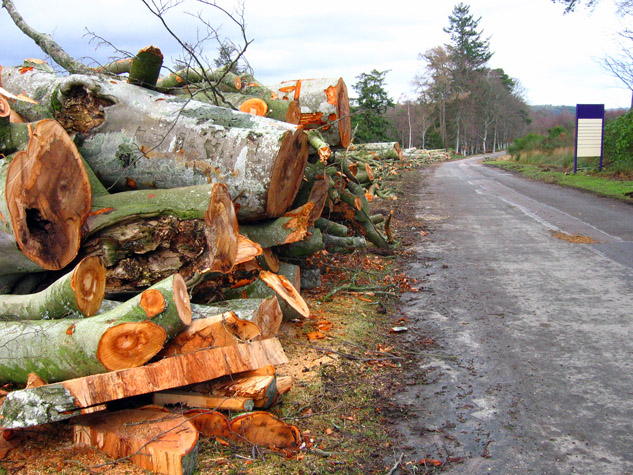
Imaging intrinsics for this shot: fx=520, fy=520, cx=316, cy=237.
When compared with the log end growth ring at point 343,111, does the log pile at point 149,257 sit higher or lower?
lower

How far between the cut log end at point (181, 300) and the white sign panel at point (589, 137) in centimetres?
2113

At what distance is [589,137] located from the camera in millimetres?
20719

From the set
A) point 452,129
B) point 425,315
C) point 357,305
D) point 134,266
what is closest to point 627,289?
point 425,315

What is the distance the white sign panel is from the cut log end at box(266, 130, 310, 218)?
19022mm

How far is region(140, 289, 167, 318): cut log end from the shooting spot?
9.89ft

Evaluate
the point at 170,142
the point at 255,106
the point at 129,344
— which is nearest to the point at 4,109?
the point at 170,142

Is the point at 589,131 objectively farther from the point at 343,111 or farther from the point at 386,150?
the point at 343,111

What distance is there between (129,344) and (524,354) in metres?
3.13

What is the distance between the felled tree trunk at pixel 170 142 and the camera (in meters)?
4.69

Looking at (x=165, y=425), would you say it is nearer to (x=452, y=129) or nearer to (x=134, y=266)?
(x=134, y=266)

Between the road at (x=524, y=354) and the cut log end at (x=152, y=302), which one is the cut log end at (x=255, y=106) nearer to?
the road at (x=524, y=354)

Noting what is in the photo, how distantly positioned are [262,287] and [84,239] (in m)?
1.48

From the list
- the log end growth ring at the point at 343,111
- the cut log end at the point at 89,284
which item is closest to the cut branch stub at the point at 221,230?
the cut log end at the point at 89,284

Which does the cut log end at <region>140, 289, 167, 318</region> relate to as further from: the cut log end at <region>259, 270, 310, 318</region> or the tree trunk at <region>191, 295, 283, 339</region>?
the cut log end at <region>259, 270, 310, 318</region>
